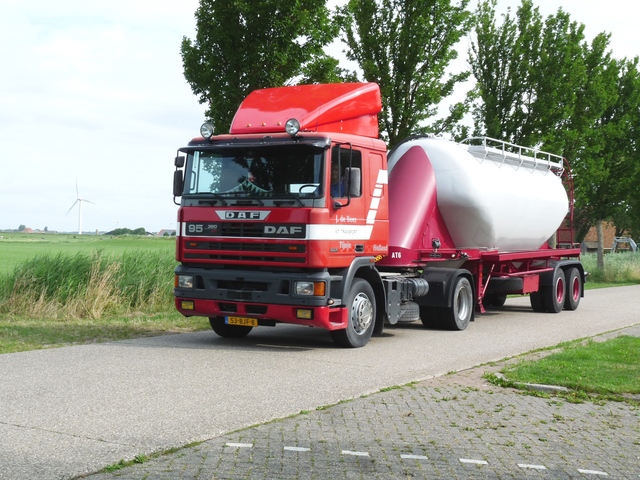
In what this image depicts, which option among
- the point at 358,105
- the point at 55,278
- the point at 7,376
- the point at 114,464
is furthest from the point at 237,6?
the point at 114,464

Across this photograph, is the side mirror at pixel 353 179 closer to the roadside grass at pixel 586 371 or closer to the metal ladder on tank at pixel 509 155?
the roadside grass at pixel 586 371

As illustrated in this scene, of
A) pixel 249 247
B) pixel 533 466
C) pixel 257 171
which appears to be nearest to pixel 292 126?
pixel 257 171

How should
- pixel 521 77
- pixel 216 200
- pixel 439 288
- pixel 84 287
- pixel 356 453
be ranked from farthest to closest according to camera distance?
1. pixel 521 77
2. pixel 84 287
3. pixel 439 288
4. pixel 216 200
5. pixel 356 453

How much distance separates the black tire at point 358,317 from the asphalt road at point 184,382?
0.60ft

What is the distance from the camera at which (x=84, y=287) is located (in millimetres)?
15633

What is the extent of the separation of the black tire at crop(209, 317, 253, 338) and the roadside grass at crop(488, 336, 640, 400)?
4481mm

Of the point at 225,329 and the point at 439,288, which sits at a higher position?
the point at 439,288

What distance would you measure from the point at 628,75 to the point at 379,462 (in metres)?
28.5

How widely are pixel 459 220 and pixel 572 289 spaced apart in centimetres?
604

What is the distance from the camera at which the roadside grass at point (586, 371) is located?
334 inches

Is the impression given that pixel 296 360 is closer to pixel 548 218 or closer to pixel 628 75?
pixel 548 218

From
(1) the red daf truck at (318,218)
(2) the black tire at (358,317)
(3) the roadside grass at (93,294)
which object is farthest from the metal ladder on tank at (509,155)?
(3) the roadside grass at (93,294)

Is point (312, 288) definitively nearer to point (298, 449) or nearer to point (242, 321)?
point (242, 321)

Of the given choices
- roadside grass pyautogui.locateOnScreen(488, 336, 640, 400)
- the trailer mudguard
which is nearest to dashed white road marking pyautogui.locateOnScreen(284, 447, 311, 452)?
roadside grass pyautogui.locateOnScreen(488, 336, 640, 400)
